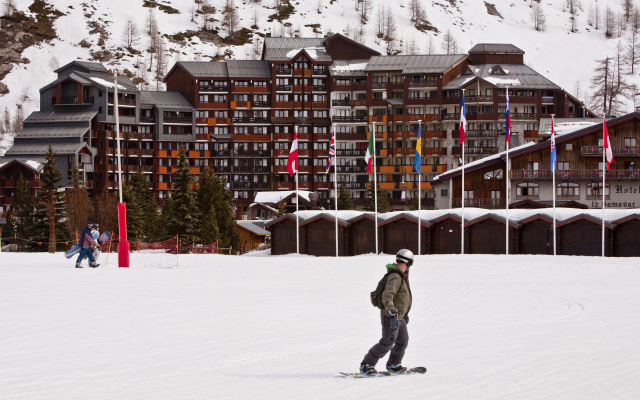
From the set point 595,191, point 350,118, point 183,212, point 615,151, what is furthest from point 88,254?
point 350,118

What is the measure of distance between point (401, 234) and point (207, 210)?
21.7 metres

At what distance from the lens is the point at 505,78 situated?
103312mm

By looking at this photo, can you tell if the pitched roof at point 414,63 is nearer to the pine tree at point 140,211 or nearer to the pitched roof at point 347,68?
the pitched roof at point 347,68

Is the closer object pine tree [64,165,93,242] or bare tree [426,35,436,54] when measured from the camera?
pine tree [64,165,93,242]

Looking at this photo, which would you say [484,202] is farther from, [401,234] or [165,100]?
[165,100]

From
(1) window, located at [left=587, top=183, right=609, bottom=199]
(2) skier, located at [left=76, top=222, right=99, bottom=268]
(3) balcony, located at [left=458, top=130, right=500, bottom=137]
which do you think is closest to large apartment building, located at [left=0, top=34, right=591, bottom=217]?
(3) balcony, located at [left=458, top=130, right=500, bottom=137]

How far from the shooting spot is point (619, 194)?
72812mm

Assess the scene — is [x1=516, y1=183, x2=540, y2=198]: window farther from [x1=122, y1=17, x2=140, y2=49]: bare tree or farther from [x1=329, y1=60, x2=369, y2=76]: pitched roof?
[x1=122, y1=17, x2=140, y2=49]: bare tree

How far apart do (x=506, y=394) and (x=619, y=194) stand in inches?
2574

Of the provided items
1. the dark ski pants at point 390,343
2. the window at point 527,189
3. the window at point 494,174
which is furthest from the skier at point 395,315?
the window at point 527,189

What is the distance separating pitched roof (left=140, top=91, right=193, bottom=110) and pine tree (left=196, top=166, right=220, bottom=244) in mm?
29318

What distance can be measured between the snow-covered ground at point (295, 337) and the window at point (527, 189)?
42328mm

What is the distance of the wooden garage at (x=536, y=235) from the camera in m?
54.3

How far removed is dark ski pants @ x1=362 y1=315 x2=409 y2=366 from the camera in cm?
1220
